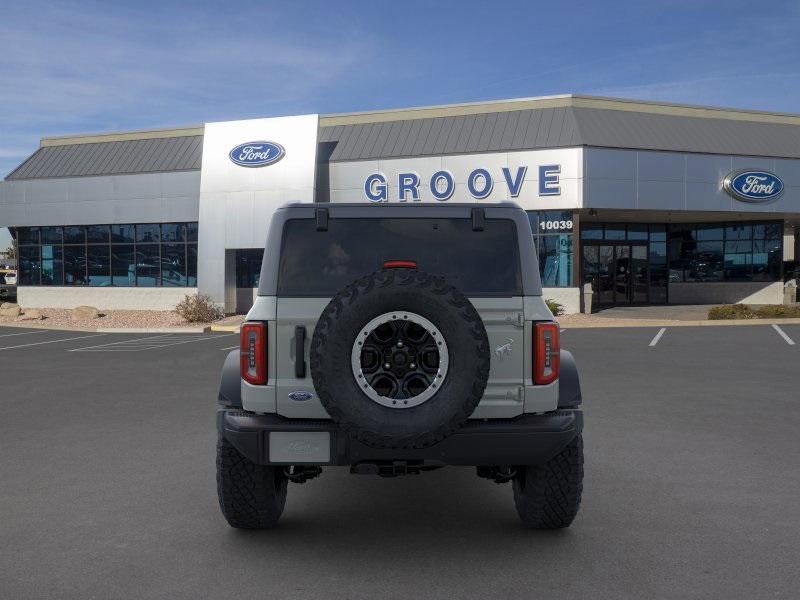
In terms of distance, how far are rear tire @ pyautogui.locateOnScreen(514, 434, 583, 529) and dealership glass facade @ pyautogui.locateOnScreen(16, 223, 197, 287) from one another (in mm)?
27259

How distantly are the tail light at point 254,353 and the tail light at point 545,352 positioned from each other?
1518mm

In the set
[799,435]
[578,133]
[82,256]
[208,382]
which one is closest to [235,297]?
[82,256]

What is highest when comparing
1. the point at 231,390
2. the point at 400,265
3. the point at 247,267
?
the point at 247,267

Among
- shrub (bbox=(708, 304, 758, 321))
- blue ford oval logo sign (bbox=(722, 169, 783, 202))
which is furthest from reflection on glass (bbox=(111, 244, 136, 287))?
blue ford oval logo sign (bbox=(722, 169, 783, 202))

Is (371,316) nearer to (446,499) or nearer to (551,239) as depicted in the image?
(446,499)

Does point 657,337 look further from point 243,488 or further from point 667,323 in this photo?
point 243,488

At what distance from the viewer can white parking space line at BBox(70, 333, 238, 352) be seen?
16.9 m

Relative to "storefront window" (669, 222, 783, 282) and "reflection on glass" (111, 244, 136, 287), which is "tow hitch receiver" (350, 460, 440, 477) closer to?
"reflection on glass" (111, 244, 136, 287)

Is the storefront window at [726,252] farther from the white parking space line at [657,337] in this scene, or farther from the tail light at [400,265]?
the tail light at [400,265]

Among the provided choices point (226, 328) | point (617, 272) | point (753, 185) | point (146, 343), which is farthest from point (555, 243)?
point (146, 343)

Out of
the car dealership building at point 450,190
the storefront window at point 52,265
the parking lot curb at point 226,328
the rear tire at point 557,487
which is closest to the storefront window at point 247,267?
the car dealership building at point 450,190

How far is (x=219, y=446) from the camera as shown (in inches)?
175

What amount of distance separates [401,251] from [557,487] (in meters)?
1.70

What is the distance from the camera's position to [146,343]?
18.4 meters
